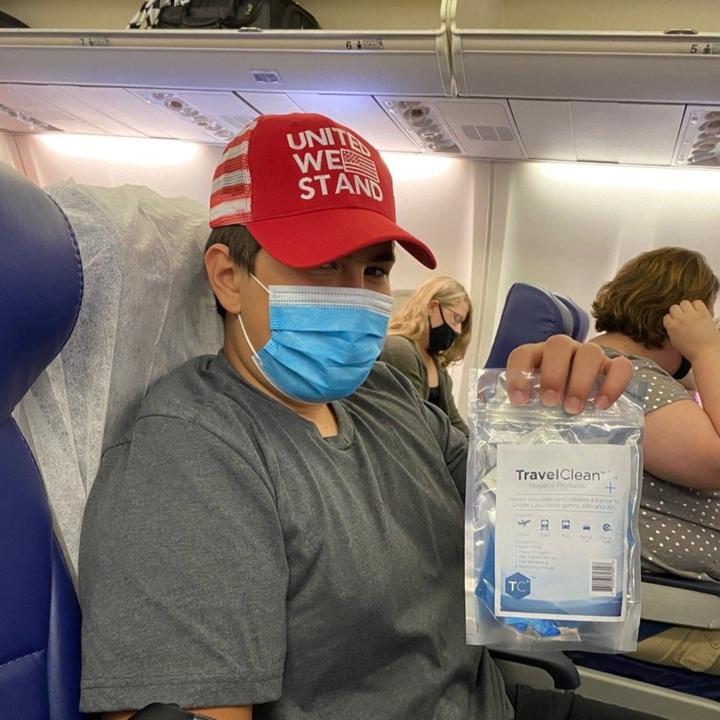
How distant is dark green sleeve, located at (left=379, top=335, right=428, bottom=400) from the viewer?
9.00 ft

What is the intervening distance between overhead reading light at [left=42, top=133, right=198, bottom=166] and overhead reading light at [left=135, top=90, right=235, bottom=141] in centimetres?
70

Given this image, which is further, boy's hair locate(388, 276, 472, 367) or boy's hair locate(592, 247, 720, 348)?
boy's hair locate(388, 276, 472, 367)

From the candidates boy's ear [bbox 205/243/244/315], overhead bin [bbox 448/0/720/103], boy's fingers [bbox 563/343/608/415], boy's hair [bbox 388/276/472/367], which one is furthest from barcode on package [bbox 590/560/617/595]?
boy's hair [bbox 388/276/472/367]

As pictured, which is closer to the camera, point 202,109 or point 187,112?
point 202,109

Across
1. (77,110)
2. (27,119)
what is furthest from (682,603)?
(27,119)

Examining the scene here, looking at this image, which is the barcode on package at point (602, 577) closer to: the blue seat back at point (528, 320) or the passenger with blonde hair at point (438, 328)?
the blue seat back at point (528, 320)

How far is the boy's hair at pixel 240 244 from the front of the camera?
1068 mm

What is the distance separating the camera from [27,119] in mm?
4676

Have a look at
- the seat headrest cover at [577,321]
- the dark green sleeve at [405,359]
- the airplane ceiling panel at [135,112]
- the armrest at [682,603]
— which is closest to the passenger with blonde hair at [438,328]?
the dark green sleeve at [405,359]

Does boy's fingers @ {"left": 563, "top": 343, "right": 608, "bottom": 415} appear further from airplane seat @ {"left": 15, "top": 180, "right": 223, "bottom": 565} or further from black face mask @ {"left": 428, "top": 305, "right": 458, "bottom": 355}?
black face mask @ {"left": 428, "top": 305, "right": 458, "bottom": 355}

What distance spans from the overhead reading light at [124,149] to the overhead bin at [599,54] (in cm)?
285

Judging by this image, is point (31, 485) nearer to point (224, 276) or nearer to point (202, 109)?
point (224, 276)

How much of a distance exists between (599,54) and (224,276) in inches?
85.5

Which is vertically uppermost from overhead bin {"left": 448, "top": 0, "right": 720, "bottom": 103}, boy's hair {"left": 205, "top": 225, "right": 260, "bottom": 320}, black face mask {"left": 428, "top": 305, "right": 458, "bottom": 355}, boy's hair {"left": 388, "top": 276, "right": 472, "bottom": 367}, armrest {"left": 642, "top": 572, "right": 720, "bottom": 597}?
overhead bin {"left": 448, "top": 0, "right": 720, "bottom": 103}
